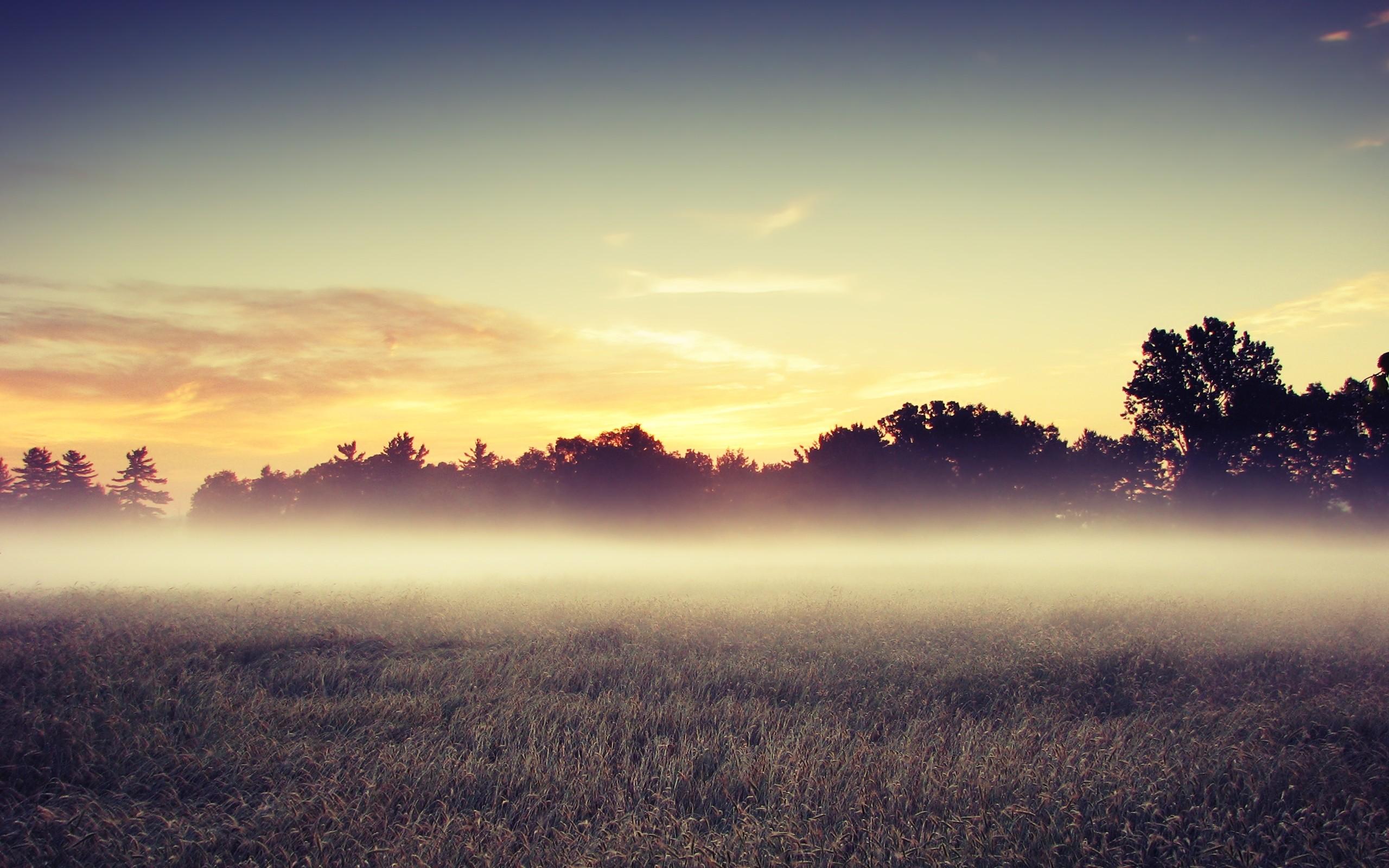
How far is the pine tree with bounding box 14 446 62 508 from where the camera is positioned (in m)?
87.0

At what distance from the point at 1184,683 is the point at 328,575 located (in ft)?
92.4

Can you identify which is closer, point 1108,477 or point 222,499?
point 1108,477

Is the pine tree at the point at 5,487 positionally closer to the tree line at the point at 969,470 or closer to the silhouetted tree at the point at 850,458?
the tree line at the point at 969,470

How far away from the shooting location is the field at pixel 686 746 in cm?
390

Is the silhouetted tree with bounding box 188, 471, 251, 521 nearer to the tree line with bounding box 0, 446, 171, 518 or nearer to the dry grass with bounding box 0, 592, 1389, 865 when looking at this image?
the tree line with bounding box 0, 446, 171, 518

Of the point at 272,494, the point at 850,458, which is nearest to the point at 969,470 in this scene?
the point at 850,458

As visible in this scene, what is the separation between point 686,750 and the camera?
5293 mm

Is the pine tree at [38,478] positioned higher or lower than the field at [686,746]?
higher

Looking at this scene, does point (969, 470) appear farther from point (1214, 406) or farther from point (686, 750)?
point (686, 750)

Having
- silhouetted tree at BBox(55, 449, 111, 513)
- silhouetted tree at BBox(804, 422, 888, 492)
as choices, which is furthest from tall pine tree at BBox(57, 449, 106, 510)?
silhouetted tree at BBox(804, 422, 888, 492)

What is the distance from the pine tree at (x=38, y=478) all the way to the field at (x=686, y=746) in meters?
109

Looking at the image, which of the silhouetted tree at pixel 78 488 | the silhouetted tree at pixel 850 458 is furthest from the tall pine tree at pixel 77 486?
the silhouetted tree at pixel 850 458

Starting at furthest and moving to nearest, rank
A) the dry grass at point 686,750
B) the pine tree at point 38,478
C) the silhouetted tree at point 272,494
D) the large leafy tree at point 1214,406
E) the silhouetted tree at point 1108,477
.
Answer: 1. the silhouetted tree at point 272,494
2. the pine tree at point 38,478
3. the silhouetted tree at point 1108,477
4. the large leafy tree at point 1214,406
5. the dry grass at point 686,750

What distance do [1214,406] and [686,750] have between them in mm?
55056
